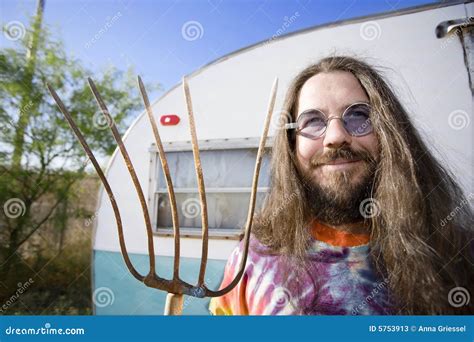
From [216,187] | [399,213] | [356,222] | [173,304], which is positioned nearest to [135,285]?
[173,304]

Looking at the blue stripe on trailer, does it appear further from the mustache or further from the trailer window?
the mustache

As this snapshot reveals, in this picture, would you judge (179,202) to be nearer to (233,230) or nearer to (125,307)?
(233,230)

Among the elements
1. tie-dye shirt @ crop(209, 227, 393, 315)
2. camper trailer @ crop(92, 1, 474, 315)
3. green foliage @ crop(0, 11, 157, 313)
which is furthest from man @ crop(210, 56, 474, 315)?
green foliage @ crop(0, 11, 157, 313)

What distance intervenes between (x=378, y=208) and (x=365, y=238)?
0.13m

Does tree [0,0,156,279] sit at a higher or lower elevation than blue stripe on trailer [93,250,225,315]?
higher

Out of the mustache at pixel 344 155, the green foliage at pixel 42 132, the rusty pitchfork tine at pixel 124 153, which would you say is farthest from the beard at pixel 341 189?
the green foliage at pixel 42 132

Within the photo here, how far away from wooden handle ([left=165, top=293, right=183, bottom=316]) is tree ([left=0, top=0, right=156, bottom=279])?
2.88ft

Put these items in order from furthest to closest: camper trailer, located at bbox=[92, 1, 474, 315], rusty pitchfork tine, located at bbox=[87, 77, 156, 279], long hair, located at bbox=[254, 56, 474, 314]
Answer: camper trailer, located at bbox=[92, 1, 474, 315], long hair, located at bbox=[254, 56, 474, 314], rusty pitchfork tine, located at bbox=[87, 77, 156, 279]

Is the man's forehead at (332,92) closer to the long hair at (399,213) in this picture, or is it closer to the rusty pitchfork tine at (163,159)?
the long hair at (399,213)

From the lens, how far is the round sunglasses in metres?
1.23

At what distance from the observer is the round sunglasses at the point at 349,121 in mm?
1228

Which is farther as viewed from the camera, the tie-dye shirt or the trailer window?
the trailer window

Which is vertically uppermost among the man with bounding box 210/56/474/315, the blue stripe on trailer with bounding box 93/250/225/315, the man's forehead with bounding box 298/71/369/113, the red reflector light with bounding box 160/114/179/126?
the man's forehead with bounding box 298/71/369/113

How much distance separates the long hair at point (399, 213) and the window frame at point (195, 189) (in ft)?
0.46
